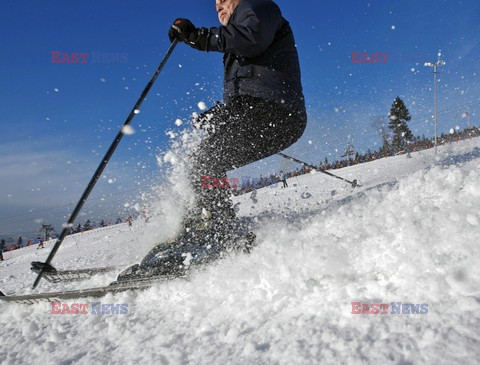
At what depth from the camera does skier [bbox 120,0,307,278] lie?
225 centimetres

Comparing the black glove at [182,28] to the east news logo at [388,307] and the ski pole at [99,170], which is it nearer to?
the ski pole at [99,170]

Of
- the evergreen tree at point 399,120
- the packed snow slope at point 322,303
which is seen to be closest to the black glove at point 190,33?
the packed snow slope at point 322,303

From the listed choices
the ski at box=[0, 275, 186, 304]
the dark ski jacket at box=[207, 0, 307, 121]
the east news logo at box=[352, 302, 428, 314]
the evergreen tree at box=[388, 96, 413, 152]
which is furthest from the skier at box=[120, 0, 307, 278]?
the evergreen tree at box=[388, 96, 413, 152]

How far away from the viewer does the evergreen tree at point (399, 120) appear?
48.0 m

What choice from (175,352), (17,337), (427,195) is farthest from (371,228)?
(17,337)

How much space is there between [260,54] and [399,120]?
54733mm

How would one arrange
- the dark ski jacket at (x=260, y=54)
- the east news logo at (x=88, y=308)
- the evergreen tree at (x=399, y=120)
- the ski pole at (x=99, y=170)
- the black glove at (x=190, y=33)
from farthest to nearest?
the evergreen tree at (x=399, y=120)
the ski pole at (x=99, y=170)
the black glove at (x=190, y=33)
the dark ski jacket at (x=260, y=54)
the east news logo at (x=88, y=308)

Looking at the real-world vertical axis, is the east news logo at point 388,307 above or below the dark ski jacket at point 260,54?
below

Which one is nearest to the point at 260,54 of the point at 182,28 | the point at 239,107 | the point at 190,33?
the point at 239,107

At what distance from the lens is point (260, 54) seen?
2359mm

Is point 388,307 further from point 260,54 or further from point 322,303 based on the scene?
point 260,54

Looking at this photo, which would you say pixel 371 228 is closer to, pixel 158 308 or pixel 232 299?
pixel 232 299

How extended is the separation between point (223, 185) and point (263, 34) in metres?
1.25

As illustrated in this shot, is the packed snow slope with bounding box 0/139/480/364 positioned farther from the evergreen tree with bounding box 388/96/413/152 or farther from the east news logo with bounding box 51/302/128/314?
the evergreen tree with bounding box 388/96/413/152
